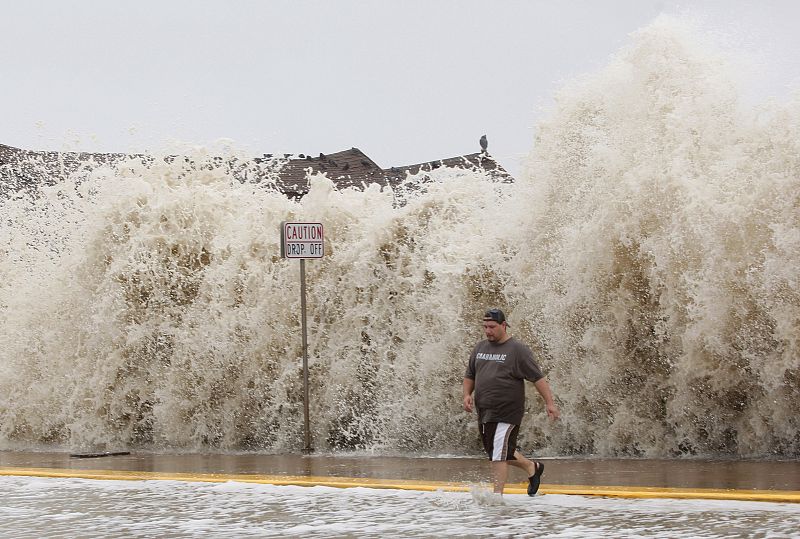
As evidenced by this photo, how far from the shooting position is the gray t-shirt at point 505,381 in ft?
32.5

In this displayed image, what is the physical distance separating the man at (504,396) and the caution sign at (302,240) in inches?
206

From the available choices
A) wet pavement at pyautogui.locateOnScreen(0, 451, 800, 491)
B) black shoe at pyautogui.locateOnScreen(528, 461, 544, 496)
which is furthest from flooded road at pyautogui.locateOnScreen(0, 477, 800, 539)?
wet pavement at pyautogui.locateOnScreen(0, 451, 800, 491)

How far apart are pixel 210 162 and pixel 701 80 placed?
791cm

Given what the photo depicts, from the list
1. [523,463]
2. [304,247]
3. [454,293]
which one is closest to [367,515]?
[523,463]

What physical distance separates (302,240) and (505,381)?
5.59 meters

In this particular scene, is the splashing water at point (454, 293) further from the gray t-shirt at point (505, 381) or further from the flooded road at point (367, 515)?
the flooded road at point (367, 515)

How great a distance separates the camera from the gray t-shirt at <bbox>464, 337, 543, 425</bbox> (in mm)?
Result: 9906

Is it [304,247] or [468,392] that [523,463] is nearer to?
[468,392]

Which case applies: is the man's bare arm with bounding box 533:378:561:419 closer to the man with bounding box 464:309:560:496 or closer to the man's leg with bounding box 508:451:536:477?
the man with bounding box 464:309:560:496

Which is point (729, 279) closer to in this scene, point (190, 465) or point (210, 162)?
point (190, 465)

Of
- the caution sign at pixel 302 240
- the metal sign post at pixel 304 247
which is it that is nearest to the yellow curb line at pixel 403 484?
the metal sign post at pixel 304 247

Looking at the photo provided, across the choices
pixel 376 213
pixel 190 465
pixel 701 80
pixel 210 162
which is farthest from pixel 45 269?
pixel 701 80

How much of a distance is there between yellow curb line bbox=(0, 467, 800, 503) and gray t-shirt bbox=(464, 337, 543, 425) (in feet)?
1.96

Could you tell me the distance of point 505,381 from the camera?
32.6ft
